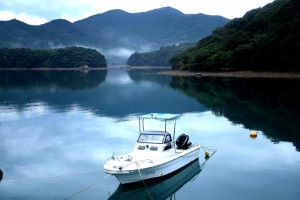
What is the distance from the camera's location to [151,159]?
27906 mm

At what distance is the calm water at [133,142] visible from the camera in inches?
1068

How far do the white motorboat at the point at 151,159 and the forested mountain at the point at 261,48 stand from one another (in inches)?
3514

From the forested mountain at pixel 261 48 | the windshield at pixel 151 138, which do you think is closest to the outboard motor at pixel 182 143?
the windshield at pixel 151 138

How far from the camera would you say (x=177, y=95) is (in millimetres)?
88562

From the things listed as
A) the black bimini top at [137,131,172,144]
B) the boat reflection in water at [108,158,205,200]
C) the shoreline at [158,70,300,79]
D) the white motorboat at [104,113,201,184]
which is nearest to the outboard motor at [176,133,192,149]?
the white motorboat at [104,113,201,184]

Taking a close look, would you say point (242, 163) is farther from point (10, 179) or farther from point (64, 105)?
point (64, 105)

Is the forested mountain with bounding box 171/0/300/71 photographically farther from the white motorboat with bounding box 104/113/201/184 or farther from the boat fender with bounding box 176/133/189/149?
the white motorboat with bounding box 104/113/201/184

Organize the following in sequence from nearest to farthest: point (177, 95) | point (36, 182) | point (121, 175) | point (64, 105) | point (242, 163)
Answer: point (121, 175), point (36, 182), point (242, 163), point (64, 105), point (177, 95)

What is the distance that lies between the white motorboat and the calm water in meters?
1.00

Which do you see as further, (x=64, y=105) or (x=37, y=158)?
(x=64, y=105)

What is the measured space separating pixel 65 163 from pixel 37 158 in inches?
147

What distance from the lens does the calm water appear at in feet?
89.0

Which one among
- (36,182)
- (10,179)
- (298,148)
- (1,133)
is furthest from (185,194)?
(1,133)

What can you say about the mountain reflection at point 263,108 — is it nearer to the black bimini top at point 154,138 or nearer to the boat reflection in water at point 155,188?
the boat reflection in water at point 155,188
